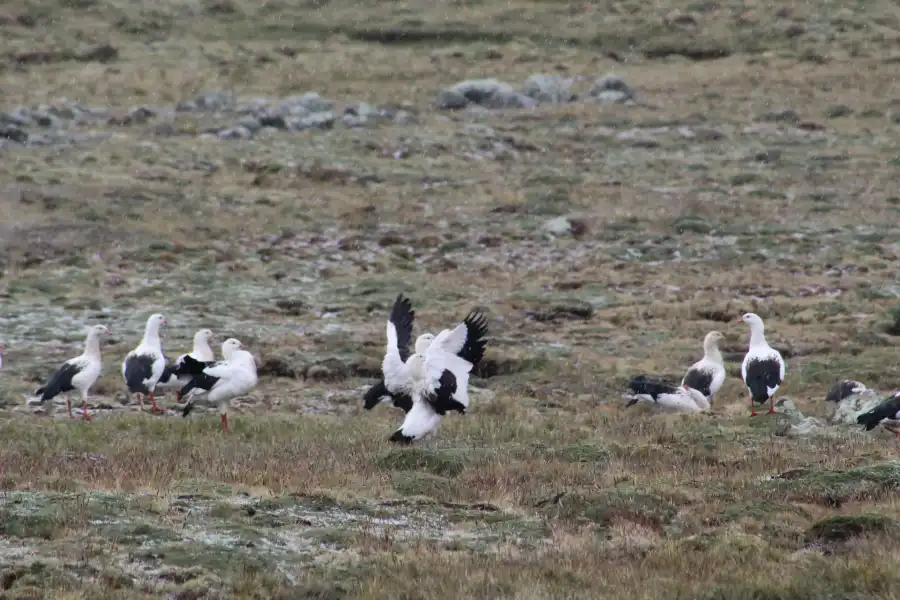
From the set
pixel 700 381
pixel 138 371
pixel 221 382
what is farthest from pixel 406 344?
pixel 700 381

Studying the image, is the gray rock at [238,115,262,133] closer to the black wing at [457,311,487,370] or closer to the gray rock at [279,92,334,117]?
the gray rock at [279,92,334,117]

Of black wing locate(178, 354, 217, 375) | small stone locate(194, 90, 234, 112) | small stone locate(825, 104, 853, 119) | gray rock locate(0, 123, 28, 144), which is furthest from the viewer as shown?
small stone locate(825, 104, 853, 119)

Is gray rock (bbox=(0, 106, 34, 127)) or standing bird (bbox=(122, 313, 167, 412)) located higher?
gray rock (bbox=(0, 106, 34, 127))

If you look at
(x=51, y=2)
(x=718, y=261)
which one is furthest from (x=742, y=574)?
(x=51, y=2)

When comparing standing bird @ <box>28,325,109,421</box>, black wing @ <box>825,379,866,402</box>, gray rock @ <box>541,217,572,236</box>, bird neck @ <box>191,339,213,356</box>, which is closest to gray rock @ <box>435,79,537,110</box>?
gray rock @ <box>541,217,572,236</box>

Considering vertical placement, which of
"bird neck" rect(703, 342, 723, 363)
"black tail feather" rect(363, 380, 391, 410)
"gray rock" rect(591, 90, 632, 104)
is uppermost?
"gray rock" rect(591, 90, 632, 104)

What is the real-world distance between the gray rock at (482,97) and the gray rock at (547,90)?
3.01 ft

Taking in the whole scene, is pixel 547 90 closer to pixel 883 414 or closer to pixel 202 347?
pixel 202 347

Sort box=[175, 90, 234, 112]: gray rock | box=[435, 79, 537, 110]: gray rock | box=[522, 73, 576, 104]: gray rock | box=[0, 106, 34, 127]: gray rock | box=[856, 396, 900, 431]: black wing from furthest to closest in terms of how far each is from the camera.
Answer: box=[522, 73, 576, 104]: gray rock, box=[435, 79, 537, 110]: gray rock, box=[175, 90, 234, 112]: gray rock, box=[0, 106, 34, 127]: gray rock, box=[856, 396, 900, 431]: black wing

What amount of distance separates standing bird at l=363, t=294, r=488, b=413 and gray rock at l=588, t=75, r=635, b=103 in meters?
42.7

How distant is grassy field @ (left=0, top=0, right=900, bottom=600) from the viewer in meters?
10.4

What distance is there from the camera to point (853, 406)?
60.5ft

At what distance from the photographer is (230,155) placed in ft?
143

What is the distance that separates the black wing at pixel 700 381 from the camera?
20.2 metres
